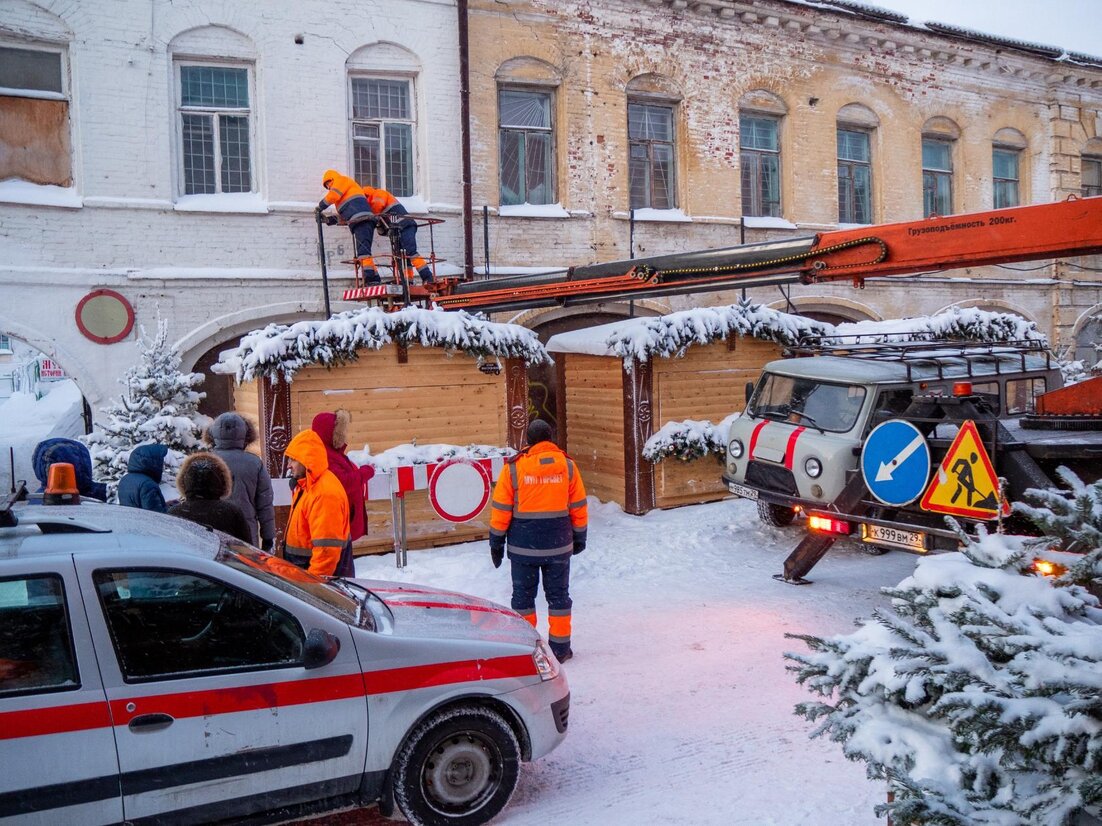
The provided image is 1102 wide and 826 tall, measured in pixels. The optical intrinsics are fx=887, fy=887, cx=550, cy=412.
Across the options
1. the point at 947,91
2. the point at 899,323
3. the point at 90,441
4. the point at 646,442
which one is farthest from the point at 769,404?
the point at 947,91

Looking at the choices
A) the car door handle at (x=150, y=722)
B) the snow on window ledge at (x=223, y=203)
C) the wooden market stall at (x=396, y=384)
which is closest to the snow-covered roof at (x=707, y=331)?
the wooden market stall at (x=396, y=384)

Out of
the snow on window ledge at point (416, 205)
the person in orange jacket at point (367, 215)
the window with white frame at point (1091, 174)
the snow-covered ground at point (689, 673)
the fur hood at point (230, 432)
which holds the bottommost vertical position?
the snow-covered ground at point (689, 673)

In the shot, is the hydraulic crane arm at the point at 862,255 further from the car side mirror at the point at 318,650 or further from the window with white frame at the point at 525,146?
the car side mirror at the point at 318,650

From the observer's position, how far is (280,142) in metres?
13.5

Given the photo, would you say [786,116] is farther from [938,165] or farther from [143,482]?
[143,482]

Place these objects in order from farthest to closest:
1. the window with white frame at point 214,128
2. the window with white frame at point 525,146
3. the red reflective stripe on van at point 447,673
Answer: the window with white frame at point 525,146 < the window with white frame at point 214,128 < the red reflective stripe on van at point 447,673

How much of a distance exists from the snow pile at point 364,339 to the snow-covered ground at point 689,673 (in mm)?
2372

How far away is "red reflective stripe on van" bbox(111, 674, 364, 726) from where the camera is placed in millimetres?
3742

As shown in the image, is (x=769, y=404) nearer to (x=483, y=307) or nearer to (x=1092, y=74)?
(x=483, y=307)

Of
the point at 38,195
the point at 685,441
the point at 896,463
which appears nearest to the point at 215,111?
the point at 38,195

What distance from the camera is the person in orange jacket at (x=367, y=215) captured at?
12.7m

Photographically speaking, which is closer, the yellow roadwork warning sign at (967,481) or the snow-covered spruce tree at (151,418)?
the yellow roadwork warning sign at (967,481)

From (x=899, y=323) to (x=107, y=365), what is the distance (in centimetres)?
1208

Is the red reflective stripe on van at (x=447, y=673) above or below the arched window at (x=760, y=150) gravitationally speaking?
below
